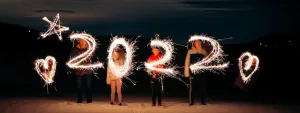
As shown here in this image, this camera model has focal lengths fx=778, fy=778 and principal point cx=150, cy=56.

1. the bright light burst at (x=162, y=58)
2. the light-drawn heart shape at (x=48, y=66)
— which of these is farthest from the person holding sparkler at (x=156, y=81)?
the light-drawn heart shape at (x=48, y=66)

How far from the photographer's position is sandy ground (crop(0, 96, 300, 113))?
18.8m

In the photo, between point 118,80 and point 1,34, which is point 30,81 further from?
point 1,34

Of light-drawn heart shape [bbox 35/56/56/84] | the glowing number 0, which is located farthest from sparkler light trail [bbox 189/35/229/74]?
light-drawn heart shape [bbox 35/56/56/84]

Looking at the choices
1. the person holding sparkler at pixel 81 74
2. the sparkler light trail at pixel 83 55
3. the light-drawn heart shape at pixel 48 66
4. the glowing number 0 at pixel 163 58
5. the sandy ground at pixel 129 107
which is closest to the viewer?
the sandy ground at pixel 129 107

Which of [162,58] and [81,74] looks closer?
[162,58]

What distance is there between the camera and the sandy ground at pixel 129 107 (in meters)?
18.8

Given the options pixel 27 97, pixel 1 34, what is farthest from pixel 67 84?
pixel 1 34

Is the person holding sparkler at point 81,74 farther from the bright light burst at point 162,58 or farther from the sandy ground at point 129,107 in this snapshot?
the bright light burst at point 162,58

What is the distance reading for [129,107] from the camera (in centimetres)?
1994

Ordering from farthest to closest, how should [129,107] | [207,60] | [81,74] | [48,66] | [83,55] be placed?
[48,66], [81,74], [83,55], [207,60], [129,107]

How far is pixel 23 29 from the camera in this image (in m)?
146

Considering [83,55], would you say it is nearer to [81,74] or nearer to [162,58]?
[81,74]

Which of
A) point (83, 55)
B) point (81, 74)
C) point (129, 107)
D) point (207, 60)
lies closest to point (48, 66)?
point (81, 74)

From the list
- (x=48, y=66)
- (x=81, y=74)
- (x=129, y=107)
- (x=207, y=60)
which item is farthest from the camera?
(x=48, y=66)
